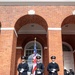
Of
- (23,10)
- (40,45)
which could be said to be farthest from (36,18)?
(40,45)

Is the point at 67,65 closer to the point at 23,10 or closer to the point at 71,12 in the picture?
the point at 71,12

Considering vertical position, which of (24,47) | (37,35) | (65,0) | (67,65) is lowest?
(67,65)

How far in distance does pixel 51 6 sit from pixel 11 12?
9.33ft

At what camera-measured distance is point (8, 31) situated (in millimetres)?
12664

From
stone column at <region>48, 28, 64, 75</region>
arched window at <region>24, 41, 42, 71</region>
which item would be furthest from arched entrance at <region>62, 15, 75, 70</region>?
stone column at <region>48, 28, 64, 75</region>

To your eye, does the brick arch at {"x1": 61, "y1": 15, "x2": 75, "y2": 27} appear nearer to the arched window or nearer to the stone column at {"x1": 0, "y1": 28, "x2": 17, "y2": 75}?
the stone column at {"x1": 0, "y1": 28, "x2": 17, "y2": 75}

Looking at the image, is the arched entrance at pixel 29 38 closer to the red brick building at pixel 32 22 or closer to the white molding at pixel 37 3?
the red brick building at pixel 32 22

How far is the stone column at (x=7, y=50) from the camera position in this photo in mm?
11812

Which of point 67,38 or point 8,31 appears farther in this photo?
point 67,38

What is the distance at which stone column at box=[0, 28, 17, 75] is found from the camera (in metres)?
11.8

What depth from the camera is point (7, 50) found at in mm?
12195

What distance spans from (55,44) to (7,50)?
3173 millimetres

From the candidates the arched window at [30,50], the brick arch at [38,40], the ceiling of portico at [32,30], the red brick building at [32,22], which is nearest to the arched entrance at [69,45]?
the brick arch at [38,40]

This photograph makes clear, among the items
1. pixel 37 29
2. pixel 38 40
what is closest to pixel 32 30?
pixel 37 29
